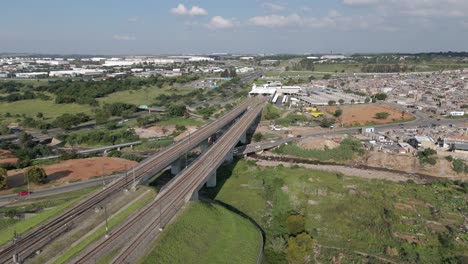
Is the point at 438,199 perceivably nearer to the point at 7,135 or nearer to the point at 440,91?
the point at 7,135

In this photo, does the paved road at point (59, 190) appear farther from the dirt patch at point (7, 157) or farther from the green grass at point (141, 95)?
the green grass at point (141, 95)

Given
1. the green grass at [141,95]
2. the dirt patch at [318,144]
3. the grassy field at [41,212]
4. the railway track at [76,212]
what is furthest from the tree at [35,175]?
the green grass at [141,95]

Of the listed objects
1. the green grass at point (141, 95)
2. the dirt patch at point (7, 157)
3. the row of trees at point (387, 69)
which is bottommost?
the dirt patch at point (7, 157)

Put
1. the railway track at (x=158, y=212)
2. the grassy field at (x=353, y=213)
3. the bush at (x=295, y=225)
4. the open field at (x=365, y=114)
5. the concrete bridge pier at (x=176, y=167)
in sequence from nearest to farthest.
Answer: the railway track at (x=158, y=212), the grassy field at (x=353, y=213), the bush at (x=295, y=225), the concrete bridge pier at (x=176, y=167), the open field at (x=365, y=114)

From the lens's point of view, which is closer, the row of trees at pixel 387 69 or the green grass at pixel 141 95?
the green grass at pixel 141 95

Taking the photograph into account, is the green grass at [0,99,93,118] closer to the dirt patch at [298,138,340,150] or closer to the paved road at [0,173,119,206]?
the paved road at [0,173,119,206]

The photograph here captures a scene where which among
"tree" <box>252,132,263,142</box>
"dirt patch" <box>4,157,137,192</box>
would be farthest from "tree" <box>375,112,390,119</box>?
"dirt patch" <box>4,157,137,192</box>
